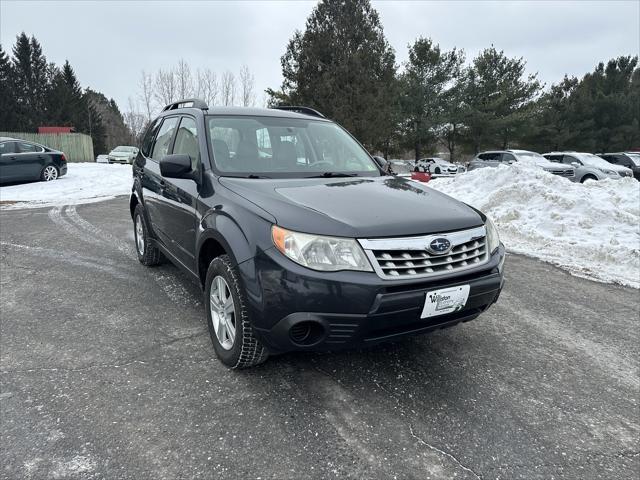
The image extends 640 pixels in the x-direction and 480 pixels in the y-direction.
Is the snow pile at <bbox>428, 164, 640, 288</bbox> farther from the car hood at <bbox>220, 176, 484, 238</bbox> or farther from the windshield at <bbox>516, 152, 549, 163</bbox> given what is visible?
the windshield at <bbox>516, 152, 549, 163</bbox>

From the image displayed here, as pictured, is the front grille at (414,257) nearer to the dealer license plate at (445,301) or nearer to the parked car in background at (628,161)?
the dealer license plate at (445,301)

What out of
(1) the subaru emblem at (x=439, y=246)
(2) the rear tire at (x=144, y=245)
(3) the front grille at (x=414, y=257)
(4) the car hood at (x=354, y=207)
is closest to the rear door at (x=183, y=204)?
(4) the car hood at (x=354, y=207)

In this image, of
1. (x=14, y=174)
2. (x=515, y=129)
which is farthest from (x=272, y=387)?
(x=515, y=129)

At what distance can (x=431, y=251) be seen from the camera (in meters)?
2.37

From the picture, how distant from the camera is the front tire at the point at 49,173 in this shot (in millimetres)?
14344

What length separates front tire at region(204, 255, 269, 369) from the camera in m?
2.53

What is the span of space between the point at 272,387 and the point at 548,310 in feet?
9.63

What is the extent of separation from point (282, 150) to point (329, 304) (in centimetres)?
173

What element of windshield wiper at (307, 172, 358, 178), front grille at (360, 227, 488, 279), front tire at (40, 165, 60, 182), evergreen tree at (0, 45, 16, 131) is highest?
evergreen tree at (0, 45, 16, 131)

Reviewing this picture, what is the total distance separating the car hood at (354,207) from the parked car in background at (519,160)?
15.7 m

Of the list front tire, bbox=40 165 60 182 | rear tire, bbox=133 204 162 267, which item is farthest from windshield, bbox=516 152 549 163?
front tire, bbox=40 165 60 182

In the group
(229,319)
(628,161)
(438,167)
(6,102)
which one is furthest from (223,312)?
(6,102)

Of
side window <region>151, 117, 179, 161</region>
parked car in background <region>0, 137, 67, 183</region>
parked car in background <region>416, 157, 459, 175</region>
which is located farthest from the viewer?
parked car in background <region>416, 157, 459, 175</region>

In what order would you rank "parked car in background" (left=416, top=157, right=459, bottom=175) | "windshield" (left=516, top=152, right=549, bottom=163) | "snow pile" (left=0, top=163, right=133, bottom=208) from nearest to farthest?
"snow pile" (left=0, top=163, right=133, bottom=208)
"windshield" (left=516, top=152, right=549, bottom=163)
"parked car in background" (left=416, top=157, right=459, bottom=175)
